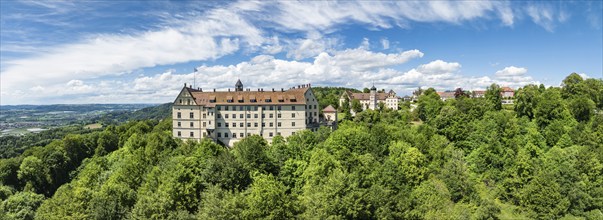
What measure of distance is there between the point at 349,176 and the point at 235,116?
41977mm

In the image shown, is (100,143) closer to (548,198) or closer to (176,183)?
(176,183)

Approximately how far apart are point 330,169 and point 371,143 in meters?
16.7

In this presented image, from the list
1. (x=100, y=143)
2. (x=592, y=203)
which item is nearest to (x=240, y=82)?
(x=100, y=143)

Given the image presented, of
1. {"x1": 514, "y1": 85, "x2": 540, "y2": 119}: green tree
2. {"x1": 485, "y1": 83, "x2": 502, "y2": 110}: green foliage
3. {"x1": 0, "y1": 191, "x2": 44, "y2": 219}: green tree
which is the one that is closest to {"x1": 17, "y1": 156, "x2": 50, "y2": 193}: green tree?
{"x1": 0, "y1": 191, "x2": 44, "y2": 219}: green tree

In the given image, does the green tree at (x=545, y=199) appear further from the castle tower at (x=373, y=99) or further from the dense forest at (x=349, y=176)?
the castle tower at (x=373, y=99)

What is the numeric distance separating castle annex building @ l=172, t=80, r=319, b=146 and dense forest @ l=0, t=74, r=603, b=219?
25.6 feet

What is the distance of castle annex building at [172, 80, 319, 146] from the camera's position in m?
79.9

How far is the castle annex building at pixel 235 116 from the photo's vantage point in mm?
79875

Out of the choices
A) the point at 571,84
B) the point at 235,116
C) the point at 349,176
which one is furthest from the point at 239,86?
the point at 571,84

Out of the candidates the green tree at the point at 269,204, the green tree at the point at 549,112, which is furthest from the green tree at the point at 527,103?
the green tree at the point at 269,204

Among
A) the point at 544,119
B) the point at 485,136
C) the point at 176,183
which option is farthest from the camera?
the point at 544,119

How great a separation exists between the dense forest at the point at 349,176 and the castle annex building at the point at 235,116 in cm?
782

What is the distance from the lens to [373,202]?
41.2 m

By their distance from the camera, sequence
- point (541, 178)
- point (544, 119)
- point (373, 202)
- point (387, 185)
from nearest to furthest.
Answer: point (373, 202) → point (387, 185) → point (541, 178) → point (544, 119)
